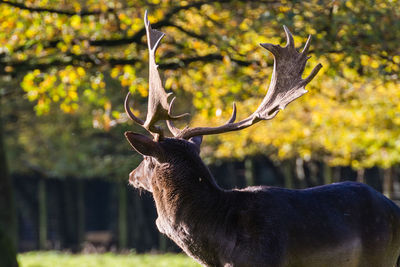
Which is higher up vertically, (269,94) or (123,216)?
(269,94)

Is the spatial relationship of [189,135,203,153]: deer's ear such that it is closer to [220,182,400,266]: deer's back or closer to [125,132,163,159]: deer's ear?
[125,132,163,159]: deer's ear

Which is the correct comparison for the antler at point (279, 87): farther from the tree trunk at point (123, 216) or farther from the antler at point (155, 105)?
the tree trunk at point (123, 216)

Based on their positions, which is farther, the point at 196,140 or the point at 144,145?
the point at 196,140

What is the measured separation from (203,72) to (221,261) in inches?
287

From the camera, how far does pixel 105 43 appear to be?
11773 mm

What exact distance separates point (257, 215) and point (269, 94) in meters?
1.13

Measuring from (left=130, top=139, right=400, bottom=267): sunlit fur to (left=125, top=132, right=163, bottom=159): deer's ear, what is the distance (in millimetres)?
45

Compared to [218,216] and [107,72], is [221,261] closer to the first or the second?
[218,216]

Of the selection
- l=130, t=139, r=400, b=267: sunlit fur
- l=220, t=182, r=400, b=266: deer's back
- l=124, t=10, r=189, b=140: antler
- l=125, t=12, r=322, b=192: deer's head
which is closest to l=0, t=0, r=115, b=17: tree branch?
l=125, t=12, r=322, b=192: deer's head

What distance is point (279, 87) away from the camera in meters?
6.43

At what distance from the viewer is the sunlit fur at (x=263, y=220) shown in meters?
5.71

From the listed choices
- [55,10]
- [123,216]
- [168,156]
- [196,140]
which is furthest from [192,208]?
[123,216]

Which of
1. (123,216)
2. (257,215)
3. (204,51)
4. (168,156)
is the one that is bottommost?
(123,216)

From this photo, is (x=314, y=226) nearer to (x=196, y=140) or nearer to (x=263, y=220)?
(x=263, y=220)
